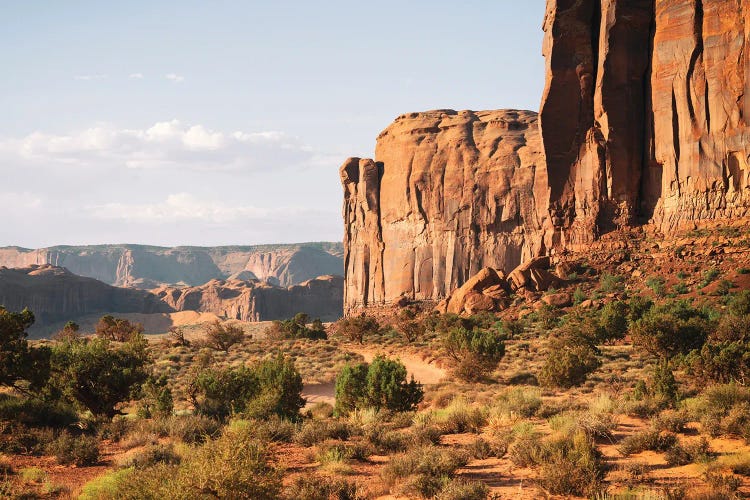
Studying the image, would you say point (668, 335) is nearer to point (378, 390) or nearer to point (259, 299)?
point (378, 390)

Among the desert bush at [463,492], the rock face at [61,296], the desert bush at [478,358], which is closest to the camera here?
the desert bush at [463,492]

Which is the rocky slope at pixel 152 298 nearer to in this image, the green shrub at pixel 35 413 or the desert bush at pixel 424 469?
the green shrub at pixel 35 413

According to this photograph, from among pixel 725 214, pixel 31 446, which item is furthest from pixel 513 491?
pixel 725 214

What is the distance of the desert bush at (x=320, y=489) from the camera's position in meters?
9.89

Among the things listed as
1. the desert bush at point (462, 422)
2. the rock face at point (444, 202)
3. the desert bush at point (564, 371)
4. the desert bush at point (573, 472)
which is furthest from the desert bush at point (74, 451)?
the rock face at point (444, 202)

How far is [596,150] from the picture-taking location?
177ft

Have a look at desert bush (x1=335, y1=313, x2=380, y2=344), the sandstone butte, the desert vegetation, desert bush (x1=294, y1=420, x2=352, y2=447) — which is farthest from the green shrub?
the sandstone butte

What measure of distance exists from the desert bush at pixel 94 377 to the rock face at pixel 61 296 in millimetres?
90682

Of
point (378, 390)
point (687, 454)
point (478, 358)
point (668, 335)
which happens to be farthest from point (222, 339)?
point (687, 454)

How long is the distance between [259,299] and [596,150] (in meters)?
80.0

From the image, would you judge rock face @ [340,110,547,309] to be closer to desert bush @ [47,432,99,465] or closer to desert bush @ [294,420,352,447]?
desert bush @ [294,420,352,447]

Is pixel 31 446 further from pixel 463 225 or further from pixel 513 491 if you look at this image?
pixel 463 225

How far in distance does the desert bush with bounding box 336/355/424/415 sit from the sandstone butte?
1388 inches

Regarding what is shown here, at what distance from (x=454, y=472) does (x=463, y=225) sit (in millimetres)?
63444
